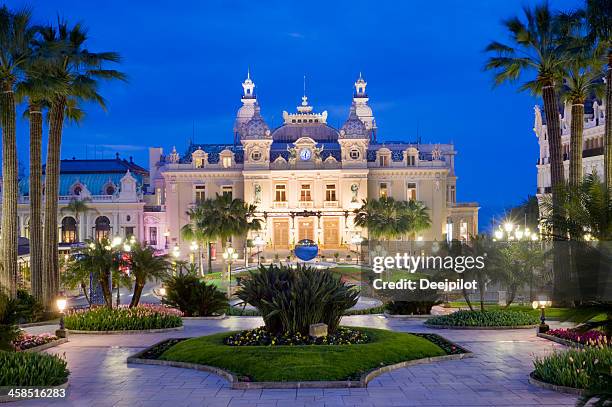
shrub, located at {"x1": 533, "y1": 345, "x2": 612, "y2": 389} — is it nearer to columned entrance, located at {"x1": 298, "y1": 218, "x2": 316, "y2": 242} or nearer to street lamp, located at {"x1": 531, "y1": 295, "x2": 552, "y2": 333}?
street lamp, located at {"x1": 531, "y1": 295, "x2": 552, "y2": 333}

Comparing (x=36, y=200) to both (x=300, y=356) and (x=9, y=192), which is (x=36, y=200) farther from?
(x=300, y=356)

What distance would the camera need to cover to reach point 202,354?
18.5m

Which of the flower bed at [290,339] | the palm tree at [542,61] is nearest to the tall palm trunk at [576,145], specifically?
the palm tree at [542,61]

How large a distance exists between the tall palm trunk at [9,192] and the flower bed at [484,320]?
14676 mm

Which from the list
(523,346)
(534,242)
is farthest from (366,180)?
(523,346)

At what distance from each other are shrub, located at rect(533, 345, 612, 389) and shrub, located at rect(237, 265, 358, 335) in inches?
221

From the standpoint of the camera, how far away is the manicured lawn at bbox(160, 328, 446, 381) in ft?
53.5

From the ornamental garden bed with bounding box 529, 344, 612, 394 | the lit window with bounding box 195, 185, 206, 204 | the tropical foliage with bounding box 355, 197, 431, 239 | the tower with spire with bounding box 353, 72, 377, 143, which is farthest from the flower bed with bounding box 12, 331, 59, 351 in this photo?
the tower with spire with bounding box 353, 72, 377, 143

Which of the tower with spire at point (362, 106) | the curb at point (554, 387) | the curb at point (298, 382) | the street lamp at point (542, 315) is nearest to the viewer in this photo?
the curb at point (554, 387)

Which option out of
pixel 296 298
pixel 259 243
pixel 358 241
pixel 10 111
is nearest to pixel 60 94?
pixel 10 111

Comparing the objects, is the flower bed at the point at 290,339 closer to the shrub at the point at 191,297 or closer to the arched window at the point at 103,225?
the shrub at the point at 191,297

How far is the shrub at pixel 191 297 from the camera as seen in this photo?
100 feet

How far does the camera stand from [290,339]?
19.2 metres

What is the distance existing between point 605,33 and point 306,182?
5633 centimetres
